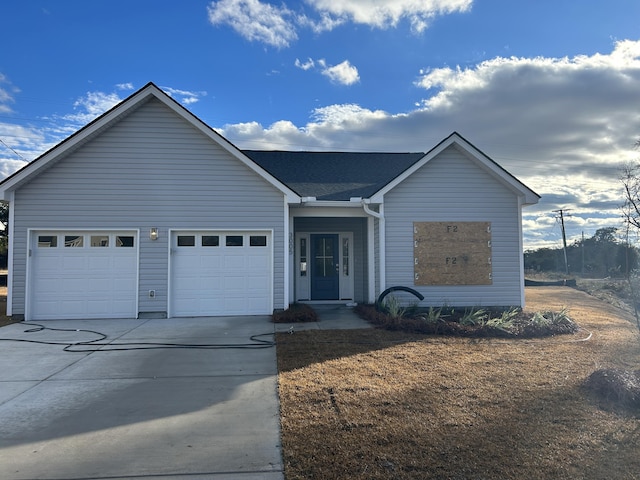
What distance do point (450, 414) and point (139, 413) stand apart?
325 centimetres

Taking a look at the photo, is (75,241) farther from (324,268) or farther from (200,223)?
(324,268)

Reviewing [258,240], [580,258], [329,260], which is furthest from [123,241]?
[580,258]

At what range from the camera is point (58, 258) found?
35.1ft

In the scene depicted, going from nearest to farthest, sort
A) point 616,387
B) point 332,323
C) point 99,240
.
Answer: point 616,387 < point 332,323 < point 99,240

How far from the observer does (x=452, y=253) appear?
38.4 ft

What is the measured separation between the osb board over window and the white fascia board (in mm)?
1304

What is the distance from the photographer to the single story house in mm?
10641

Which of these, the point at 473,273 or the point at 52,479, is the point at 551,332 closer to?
the point at 473,273

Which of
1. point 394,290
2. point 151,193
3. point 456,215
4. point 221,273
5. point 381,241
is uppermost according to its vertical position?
point 151,193

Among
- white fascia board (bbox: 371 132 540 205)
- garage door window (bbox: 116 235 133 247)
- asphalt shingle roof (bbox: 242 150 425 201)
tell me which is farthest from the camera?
asphalt shingle roof (bbox: 242 150 425 201)

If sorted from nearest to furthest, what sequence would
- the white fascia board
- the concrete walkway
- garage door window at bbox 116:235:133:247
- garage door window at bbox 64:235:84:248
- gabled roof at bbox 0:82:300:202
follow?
1. the concrete walkway
2. gabled roof at bbox 0:82:300:202
3. garage door window at bbox 64:235:84:248
4. garage door window at bbox 116:235:133:247
5. the white fascia board

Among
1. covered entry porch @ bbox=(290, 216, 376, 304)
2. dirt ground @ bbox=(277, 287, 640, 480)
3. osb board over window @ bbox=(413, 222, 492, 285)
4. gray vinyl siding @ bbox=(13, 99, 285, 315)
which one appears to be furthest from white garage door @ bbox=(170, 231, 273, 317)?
osb board over window @ bbox=(413, 222, 492, 285)

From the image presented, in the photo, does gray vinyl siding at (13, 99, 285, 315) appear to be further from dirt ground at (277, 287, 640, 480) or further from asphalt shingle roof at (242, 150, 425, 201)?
dirt ground at (277, 287, 640, 480)

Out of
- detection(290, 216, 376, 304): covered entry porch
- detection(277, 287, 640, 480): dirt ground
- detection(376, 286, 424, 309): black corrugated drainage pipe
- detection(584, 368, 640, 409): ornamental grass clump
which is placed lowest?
detection(277, 287, 640, 480): dirt ground
